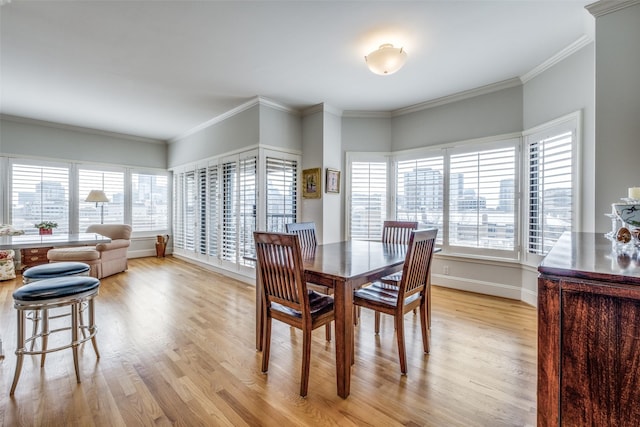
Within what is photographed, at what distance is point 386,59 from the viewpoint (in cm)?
262

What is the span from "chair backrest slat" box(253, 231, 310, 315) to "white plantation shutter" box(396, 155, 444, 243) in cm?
302

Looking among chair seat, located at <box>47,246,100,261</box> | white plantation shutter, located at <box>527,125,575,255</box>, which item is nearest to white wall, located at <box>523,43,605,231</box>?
white plantation shutter, located at <box>527,125,575,255</box>

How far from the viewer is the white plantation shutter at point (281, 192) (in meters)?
4.43

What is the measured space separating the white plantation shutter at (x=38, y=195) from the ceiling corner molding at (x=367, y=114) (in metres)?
5.47

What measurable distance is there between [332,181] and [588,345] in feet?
12.7

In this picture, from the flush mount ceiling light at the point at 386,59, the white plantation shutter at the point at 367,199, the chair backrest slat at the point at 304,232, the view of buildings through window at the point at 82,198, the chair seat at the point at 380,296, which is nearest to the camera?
the chair seat at the point at 380,296

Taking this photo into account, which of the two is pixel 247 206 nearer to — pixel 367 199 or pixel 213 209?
pixel 213 209

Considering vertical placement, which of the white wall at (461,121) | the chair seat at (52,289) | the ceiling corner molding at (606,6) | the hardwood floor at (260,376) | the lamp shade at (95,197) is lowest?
the hardwood floor at (260,376)

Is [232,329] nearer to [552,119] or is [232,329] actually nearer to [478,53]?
[478,53]

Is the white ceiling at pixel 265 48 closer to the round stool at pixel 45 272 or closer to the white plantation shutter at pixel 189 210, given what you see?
the white plantation shutter at pixel 189 210

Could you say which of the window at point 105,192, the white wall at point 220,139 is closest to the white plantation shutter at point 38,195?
the window at point 105,192

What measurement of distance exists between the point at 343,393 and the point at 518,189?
325 centimetres

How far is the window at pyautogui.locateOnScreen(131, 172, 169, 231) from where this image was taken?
255 inches

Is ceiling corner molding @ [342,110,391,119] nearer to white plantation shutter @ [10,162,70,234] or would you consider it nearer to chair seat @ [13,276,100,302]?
chair seat @ [13,276,100,302]
